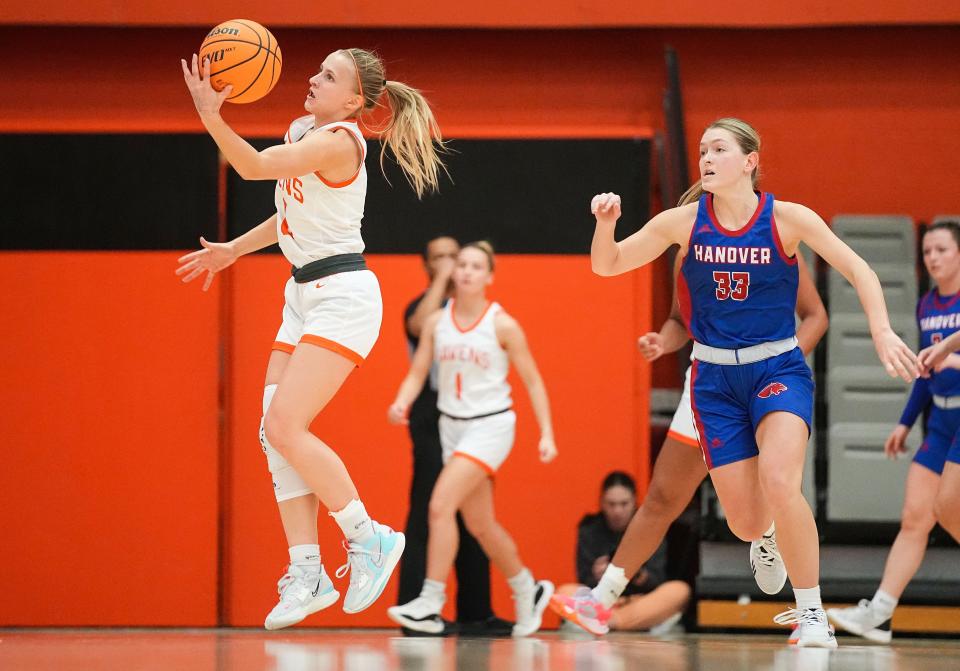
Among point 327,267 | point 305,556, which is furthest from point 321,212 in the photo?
point 305,556

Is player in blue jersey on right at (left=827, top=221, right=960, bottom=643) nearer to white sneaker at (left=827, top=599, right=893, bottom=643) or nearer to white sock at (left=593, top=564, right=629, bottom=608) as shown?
→ white sneaker at (left=827, top=599, right=893, bottom=643)

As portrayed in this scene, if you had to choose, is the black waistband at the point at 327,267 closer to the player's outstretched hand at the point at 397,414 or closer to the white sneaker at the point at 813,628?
the white sneaker at the point at 813,628

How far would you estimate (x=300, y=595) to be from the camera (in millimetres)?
4426

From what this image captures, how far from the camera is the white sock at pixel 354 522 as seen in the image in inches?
177

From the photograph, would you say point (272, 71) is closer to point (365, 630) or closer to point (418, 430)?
point (418, 430)

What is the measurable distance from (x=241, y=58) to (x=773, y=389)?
2137 millimetres

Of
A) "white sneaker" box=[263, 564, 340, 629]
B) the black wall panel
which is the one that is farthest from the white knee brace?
the black wall panel

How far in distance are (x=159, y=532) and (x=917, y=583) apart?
14.0 feet

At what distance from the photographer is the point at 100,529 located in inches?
300

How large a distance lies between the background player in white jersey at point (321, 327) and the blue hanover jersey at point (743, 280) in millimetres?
1062

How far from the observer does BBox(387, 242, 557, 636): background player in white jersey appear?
21.7 ft

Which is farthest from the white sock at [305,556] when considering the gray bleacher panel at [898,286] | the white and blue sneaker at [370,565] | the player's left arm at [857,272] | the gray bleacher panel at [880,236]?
the gray bleacher panel at [880,236]

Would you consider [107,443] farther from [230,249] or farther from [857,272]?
[857,272]

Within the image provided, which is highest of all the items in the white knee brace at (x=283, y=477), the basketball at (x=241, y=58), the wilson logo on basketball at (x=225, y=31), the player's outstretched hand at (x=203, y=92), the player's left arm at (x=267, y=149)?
the wilson logo on basketball at (x=225, y=31)
